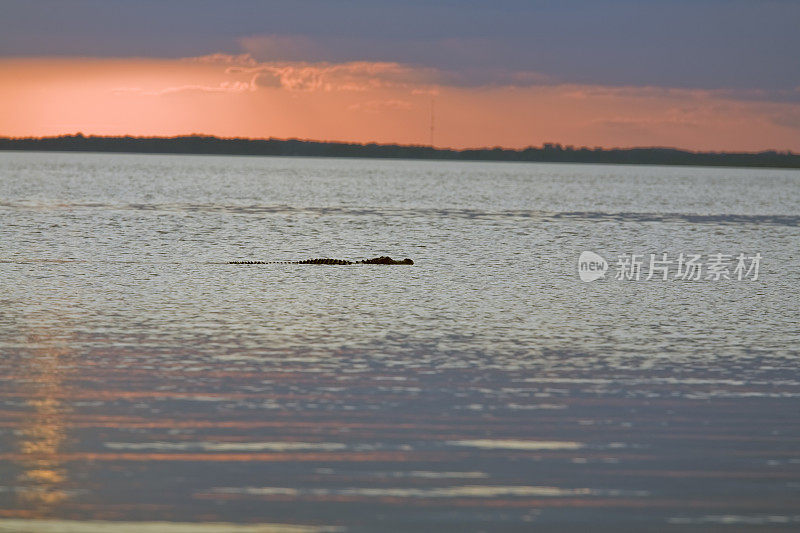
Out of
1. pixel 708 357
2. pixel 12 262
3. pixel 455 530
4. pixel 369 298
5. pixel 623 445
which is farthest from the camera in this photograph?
pixel 12 262

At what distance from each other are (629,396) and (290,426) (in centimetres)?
602

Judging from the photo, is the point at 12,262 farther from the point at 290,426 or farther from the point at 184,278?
the point at 290,426

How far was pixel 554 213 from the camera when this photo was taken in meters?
111

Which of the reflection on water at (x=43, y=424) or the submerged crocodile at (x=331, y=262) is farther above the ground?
the reflection on water at (x=43, y=424)

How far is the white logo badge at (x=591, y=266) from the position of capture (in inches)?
1684

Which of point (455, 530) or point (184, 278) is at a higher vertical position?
point (455, 530)

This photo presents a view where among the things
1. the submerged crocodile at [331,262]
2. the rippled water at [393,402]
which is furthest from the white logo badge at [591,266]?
the submerged crocodile at [331,262]

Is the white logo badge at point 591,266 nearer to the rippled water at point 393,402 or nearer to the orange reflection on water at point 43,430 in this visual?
the rippled water at point 393,402

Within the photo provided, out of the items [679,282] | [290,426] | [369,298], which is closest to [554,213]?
[679,282]

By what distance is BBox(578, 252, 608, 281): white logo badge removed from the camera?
140 feet

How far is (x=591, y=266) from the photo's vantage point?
157ft

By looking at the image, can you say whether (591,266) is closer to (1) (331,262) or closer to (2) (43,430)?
(1) (331,262)

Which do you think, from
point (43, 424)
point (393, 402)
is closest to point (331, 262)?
point (393, 402)

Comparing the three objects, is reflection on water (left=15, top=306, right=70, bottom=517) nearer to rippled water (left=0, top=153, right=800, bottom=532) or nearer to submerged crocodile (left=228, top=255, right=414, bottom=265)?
rippled water (left=0, top=153, right=800, bottom=532)
